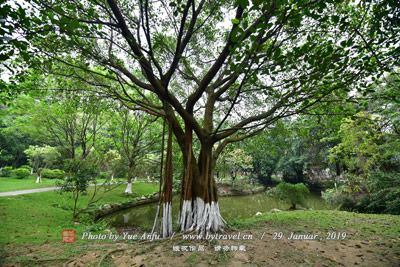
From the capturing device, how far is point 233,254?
2.99 m

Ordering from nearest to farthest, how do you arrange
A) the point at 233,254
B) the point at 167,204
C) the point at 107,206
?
the point at 233,254
the point at 167,204
the point at 107,206

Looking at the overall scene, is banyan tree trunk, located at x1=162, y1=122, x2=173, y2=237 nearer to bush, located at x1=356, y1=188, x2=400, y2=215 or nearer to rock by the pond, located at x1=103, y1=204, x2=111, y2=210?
rock by the pond, located at x1=103, y1=204, x2=111, y2=210

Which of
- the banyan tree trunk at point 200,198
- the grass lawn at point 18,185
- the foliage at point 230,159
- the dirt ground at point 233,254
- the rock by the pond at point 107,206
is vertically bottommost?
the rock by the pond at point 107,206

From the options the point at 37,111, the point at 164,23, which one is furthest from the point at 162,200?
the point at 37,111

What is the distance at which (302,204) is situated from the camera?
957cm

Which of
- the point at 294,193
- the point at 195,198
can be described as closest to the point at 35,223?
the point at 195,198

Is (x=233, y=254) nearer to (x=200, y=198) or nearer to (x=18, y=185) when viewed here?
(x=200, y=198)

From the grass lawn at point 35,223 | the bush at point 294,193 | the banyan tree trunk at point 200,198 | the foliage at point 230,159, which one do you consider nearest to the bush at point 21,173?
the grass lawn at point 35,223

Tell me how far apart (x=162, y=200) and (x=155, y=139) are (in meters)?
6.69

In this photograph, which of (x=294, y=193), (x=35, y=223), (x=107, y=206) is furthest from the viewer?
(x=294, y=193)

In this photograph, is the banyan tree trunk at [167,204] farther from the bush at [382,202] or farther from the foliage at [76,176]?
the bush at [382,202]

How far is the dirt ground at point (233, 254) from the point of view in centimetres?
267

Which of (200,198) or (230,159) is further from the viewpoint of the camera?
(230,159)

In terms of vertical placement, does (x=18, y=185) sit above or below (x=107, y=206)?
above
